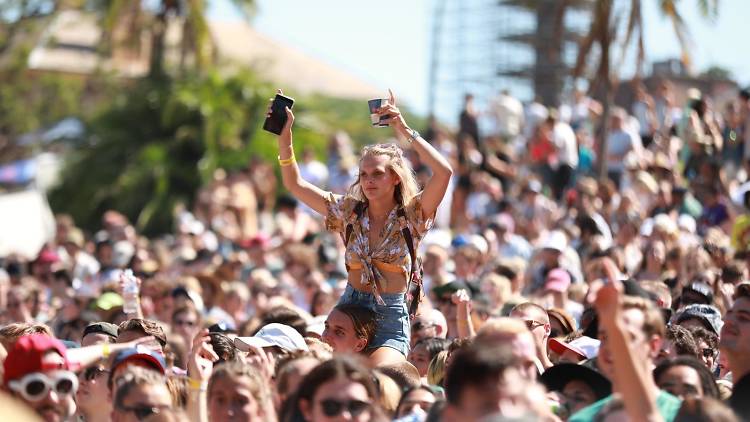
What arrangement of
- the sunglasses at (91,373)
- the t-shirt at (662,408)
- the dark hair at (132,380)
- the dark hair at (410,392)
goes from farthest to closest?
the sunglasses at (91,373), the dark hair at (410,392), the dark hair at (132,380), the t-shirt at (662,408)

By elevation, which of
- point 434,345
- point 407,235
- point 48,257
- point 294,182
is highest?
point 294,182

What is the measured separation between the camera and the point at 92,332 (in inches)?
297

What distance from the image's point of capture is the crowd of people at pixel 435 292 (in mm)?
4918

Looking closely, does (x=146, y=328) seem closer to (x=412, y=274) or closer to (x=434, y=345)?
(x=412, y=274)

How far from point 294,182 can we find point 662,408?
304 cm

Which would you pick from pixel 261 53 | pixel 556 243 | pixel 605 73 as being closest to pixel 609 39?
pixel 605 73

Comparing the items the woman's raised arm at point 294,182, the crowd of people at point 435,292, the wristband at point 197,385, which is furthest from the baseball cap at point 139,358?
the woman's raised arm at point 294,182

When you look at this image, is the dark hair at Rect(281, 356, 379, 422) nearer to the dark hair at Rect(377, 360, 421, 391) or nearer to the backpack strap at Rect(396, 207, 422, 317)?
the dark hair at Rect(377, 360, 421, 391)

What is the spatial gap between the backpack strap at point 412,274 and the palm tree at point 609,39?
9053 millimetres

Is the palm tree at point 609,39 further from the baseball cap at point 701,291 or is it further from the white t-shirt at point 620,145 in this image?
the baseball cap at point 701,291

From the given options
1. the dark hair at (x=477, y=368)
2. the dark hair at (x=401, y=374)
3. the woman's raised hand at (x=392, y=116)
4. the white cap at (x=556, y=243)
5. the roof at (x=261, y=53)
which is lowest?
the roof at (x=261, y=53)

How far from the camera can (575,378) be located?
5727 millimetres

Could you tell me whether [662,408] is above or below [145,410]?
above

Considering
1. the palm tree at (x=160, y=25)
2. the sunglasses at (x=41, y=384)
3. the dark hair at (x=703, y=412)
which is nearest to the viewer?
the dark hair at (x=703, y=412)
